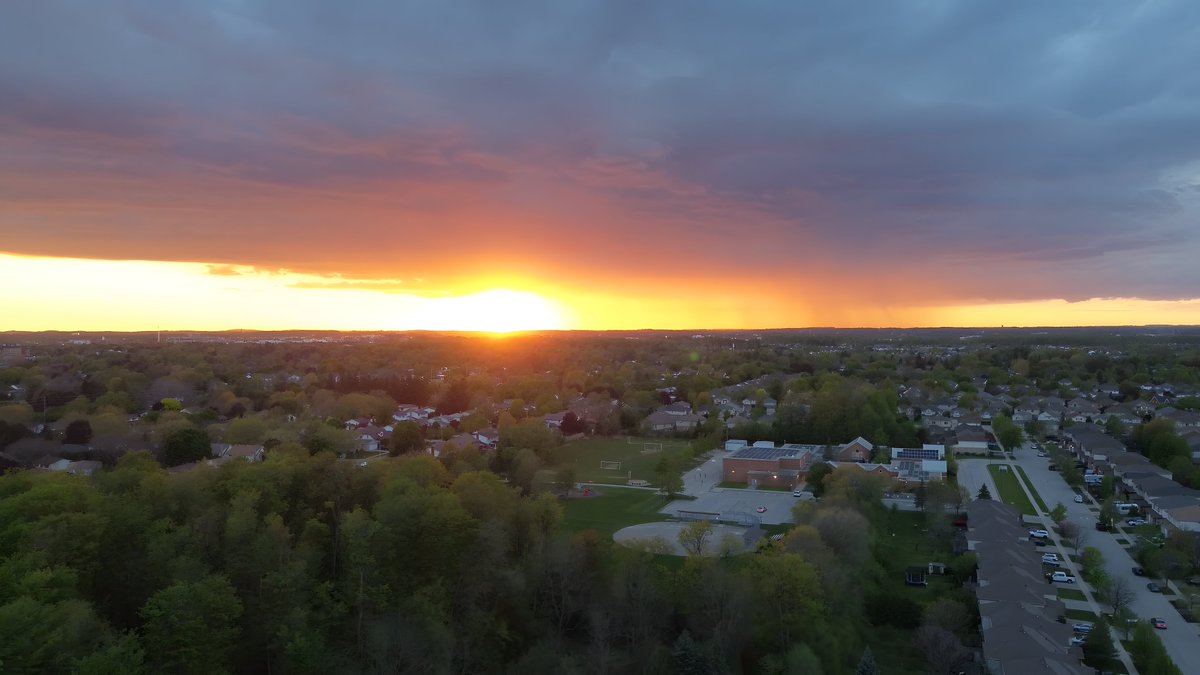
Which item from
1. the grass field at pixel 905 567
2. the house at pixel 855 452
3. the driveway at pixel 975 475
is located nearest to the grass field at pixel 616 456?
the house at pixel 855 452

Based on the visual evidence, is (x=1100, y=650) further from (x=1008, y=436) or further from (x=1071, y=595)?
(x=1008, y=436)

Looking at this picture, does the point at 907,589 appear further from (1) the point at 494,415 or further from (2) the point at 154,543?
(1) the point at 494,415

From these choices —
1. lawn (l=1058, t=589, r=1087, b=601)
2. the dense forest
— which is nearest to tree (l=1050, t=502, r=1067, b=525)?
lawn (l=1058, t=589, r=1087, b=601)

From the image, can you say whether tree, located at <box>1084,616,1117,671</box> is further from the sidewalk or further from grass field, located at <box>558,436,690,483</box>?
grass field, located at <box>558,436,690,483</box>

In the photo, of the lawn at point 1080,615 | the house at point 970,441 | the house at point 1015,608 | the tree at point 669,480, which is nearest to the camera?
the house at point 1015,608

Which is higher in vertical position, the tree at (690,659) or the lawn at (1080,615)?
the tree at (690,659)

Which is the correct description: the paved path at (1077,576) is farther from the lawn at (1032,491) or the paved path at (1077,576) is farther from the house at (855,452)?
the house at (855,452)

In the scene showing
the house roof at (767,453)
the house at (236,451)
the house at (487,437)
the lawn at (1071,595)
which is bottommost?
the lawn at (1071,595)
